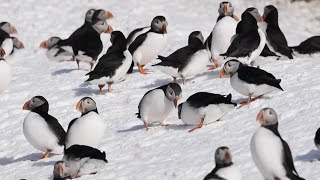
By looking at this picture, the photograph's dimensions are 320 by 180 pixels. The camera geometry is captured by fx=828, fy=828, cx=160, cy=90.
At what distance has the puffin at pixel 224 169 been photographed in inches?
343

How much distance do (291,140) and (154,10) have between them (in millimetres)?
14914

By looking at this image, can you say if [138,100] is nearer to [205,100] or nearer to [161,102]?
[161,102]

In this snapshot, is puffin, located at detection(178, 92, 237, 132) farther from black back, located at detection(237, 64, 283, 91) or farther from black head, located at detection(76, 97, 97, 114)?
black head, located at detection(76, 97, 97, 114)

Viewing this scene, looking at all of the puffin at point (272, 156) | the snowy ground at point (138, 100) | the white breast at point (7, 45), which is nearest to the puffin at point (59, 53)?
the snowy ground at point (138, 100)

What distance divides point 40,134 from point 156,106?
185 centimetres

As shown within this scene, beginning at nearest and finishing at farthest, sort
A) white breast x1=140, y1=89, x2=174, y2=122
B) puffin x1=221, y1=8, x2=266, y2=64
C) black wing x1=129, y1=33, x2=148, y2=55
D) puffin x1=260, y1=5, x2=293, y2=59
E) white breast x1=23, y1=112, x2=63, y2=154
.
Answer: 1. white breast x1=23, y1=112, x2=63, y2=154
2. white breast x1=140, y1=89, x2=174, y2=122
3. puffin x1=221, y1=8, x2=266, y2=64
4. puffin x1=260, y1=5, x2=293, y2=59
5. black wing x1=129, y1=33, x2=148, y2=55

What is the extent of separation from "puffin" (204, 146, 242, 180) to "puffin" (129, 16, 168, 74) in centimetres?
888

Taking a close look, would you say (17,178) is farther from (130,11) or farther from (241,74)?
(130,11)

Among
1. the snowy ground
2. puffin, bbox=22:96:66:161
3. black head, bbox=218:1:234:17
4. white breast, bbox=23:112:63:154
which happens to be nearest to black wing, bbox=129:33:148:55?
the snowy ground

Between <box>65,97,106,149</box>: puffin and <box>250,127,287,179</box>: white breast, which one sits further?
<box>65,97,106,149</box>: puffin

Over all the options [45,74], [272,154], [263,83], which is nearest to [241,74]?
[263,83]

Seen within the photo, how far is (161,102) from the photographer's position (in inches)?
513

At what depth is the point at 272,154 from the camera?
9.15 m

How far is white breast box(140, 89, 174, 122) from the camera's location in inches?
513
